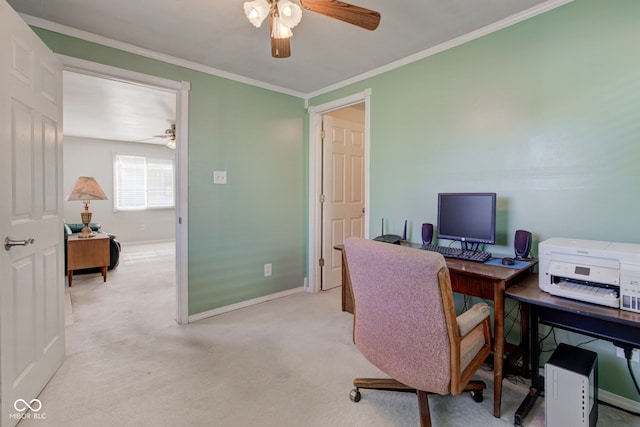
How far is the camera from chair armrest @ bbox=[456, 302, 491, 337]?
4.34 feet

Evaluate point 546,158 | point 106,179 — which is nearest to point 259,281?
point 546,158

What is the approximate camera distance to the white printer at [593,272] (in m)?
1.30

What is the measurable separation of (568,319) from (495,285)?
465mm

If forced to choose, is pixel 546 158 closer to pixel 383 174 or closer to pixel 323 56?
pixel 383 174

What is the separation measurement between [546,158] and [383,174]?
1.25 metres

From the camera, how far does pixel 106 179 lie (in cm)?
648

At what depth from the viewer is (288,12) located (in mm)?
1490

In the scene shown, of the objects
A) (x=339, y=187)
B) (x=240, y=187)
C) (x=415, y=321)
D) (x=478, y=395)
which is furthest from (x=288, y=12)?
(x=339, y=187)

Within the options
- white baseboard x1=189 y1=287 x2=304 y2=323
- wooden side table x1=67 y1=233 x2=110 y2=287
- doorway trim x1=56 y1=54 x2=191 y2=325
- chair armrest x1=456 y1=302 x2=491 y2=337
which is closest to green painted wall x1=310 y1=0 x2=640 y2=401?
chair armrest x1=456 y1=302 x2=491 y2=337

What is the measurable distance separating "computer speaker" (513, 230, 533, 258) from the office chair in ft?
1.93

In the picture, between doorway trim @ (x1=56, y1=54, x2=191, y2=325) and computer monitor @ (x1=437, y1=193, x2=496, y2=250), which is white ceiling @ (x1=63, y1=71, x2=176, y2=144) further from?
computer monitor @ (x1=437, y1=193, x2=496, y2=250)

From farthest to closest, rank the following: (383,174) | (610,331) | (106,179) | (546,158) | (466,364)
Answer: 1. (106,179)
2. (383,174)
3. (546,158)
4. (610,331)
5. (466,364)

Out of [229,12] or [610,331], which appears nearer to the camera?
[610,331]

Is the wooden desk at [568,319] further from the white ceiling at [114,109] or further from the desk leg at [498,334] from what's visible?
the white ceiling at [114,109]
